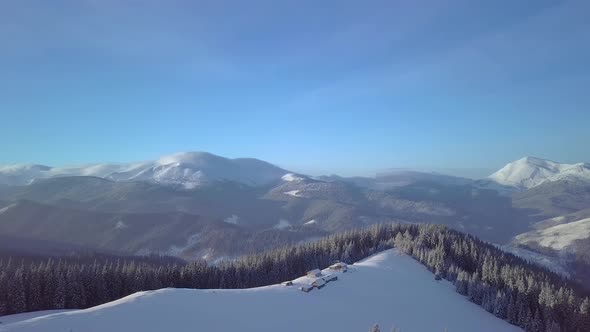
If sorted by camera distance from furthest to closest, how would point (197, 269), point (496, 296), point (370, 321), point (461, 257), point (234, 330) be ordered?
point (461, 257) → point (197, 269) → point (496, 296) → point (370, 321) → point (234, 330)

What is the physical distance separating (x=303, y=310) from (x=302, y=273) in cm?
5739

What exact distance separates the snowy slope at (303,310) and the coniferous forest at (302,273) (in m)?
7.19

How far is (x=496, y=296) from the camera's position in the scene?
98938mm

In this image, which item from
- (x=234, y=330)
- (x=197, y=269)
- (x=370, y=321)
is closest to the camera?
(x=234, y=330)

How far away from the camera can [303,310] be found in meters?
76.0

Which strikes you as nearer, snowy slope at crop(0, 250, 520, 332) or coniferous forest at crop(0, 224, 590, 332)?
snowy slope at crop(0, 250, 520, 332)

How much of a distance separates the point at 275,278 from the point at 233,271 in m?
14.0

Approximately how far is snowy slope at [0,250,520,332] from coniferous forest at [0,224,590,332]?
7192 mm

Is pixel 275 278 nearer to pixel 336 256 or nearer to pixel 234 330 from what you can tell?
pixel 336 256

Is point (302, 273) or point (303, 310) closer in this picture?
point (303, 310)

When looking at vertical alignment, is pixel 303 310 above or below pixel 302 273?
above

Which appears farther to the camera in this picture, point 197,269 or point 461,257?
point 461,257

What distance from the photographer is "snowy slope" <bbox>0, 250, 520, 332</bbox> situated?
194 ft

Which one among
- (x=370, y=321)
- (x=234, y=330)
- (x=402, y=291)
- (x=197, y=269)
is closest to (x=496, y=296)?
(x=402, y=291)
